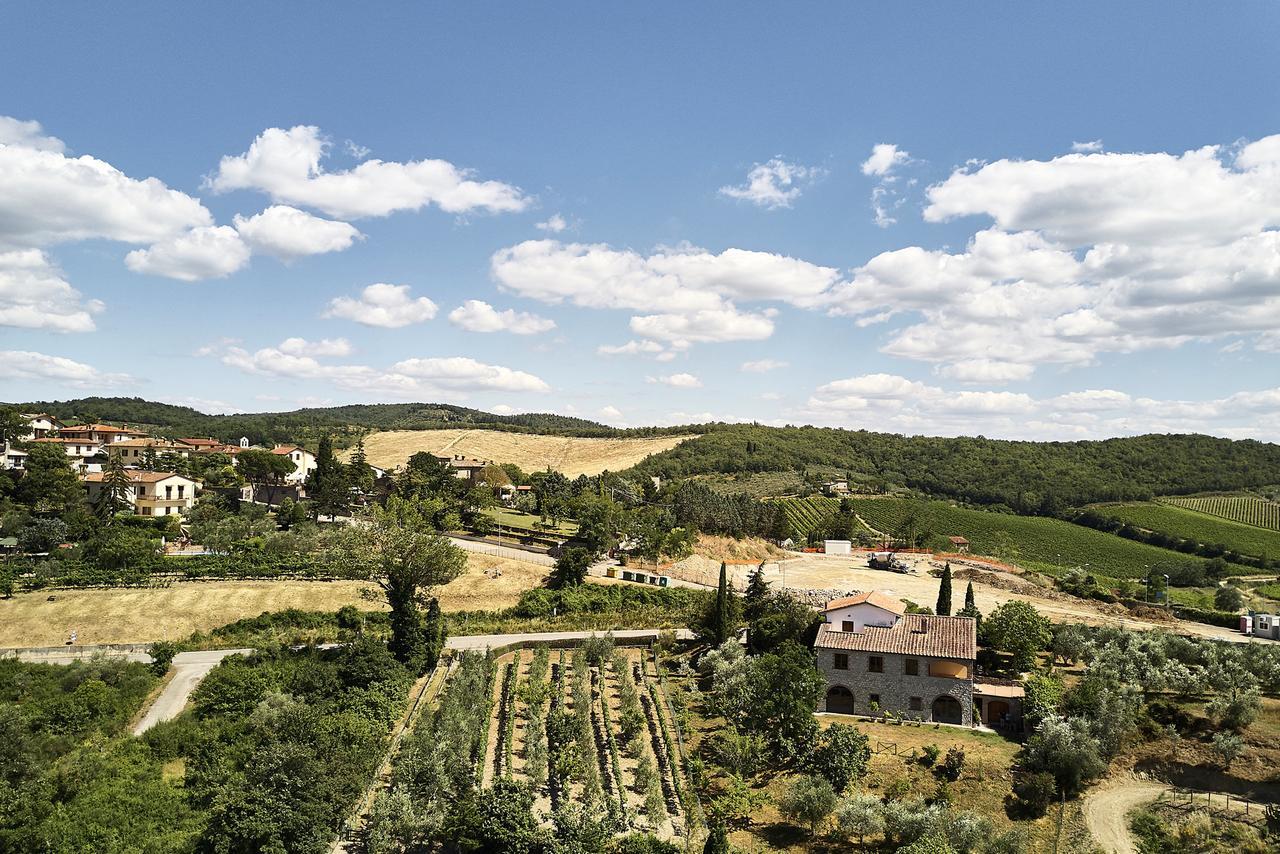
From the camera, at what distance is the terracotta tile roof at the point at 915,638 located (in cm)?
3838

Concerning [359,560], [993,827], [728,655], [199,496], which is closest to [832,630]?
[728,655]

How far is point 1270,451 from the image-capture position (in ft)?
520

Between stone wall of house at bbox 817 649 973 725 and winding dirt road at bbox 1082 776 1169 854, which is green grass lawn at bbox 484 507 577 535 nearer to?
stone wall of house at bbox 817 649 973 725

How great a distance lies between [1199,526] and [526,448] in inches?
4975

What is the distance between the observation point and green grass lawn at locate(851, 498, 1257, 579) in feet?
311

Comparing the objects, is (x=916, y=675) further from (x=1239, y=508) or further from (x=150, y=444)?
(x=1239, y=508)

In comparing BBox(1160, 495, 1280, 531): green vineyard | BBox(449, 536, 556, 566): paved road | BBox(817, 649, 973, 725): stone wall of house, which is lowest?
BBox(817, 649, 973, 725): stone wall of house

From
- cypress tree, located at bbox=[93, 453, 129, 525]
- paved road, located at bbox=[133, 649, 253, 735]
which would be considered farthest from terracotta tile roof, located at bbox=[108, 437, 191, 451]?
paved road, located at bbox=[133, 649, 253, 735]

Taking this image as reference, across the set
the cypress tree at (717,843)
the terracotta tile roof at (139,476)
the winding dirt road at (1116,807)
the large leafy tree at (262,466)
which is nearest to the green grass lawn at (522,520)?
the large leafy tree at (262,466)

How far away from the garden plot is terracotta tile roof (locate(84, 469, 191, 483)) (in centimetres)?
5536

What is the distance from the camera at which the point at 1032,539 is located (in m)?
108

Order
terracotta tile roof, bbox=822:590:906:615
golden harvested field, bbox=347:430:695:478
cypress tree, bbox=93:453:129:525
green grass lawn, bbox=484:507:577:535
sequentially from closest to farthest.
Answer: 1. terracotta tile roof, bbox=822:590:906:615
2. cypress tree, bbox=93:453:129:525
3. green grass lawn, bbox=484:507:577:535
4. golden harvested field, bbox=347:430:695:478

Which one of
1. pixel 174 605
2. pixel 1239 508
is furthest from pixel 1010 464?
pixel 174 605

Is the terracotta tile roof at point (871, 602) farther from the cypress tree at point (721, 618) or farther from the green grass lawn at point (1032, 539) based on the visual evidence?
the green grass lawn at point (1032, 539)
